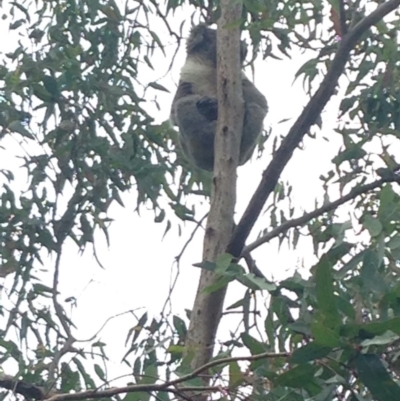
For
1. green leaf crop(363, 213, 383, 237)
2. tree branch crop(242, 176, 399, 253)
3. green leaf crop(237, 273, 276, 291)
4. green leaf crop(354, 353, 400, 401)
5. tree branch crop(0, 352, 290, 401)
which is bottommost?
green leaf crop(354, 353, 400, 401)

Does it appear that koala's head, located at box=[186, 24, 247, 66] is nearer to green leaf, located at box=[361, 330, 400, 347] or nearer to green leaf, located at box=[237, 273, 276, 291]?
green leaf, located at box=[237, 273, 276, 291]

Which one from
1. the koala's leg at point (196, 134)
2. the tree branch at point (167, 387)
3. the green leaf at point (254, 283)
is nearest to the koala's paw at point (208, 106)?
the koala's leg at point (196, 134)

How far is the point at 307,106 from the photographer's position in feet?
8.36

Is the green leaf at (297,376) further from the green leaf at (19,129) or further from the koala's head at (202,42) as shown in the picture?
the koala's head at (202,42)

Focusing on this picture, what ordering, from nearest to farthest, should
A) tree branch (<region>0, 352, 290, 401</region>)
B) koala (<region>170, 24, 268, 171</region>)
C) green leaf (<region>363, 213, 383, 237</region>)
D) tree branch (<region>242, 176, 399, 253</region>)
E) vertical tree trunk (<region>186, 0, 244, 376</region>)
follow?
tree branch (<region>0, 352, 290, 401</region>), green leaf (<region>363, 213, 383, 237</region>), vertical tree trunk (<region>186, 0, 244, 376</region>), tree branch (<region>242, 176, 399, 253</region>), koala (<region>170, 24, 268, 171</region>)

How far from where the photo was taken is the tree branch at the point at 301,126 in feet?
8.28

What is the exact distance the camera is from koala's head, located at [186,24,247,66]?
4.66 metres

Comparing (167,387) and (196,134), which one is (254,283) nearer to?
(167,387)

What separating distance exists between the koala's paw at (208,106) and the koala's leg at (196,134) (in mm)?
129

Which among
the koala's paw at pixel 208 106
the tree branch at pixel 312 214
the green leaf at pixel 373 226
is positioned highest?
the koala's paw at pixel 208 106

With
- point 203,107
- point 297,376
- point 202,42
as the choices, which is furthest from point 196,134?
point 297,376

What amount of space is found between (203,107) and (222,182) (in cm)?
140

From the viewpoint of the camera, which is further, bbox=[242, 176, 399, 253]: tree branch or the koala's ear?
the koala's ear

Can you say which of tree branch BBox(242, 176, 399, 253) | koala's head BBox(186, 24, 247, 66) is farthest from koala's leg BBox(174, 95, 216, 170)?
tree branch BBox(242, 176, 399, 253)
